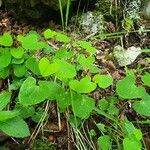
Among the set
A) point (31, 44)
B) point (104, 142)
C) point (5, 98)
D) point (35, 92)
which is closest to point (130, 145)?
point (104, 142)

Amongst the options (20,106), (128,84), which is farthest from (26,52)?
(128,84)

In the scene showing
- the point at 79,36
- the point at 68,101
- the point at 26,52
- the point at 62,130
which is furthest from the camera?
the point at 79,36

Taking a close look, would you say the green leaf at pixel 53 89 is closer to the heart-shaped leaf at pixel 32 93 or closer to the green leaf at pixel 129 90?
the heart-shaped leaf at pixel 32 93

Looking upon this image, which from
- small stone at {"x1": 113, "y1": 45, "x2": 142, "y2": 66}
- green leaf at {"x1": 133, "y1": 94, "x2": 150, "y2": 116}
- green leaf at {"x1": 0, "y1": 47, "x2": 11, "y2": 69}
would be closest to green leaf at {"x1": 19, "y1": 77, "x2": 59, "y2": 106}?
green leaf at {"x1": 0, "y1": 47, "x2": 11, "y2": 69}

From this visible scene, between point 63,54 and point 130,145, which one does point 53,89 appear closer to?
point 63,54

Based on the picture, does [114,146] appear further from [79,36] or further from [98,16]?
[98,16]

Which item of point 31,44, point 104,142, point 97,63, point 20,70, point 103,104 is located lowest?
point 104,142
